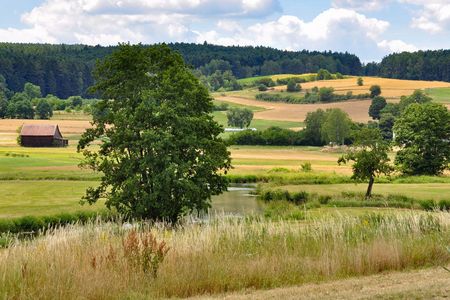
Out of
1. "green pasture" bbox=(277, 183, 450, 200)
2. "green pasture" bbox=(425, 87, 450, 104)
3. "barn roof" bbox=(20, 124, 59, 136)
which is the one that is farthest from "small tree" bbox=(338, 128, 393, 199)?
"green pasture" bbox=(425, 87, 450, 104)

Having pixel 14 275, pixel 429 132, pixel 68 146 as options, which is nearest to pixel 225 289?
pixel 14 275

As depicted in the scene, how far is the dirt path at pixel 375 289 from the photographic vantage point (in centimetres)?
1413

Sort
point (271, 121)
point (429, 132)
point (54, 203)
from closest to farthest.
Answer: point (54, 203) < point (429, 132) < point (271, 121)

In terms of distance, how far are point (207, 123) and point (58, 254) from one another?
22.0 m

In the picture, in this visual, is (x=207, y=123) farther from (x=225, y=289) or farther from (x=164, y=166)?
(x=225, y=289)

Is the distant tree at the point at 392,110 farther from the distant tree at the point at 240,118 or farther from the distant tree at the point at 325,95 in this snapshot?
the distant tree at the point at 325,95

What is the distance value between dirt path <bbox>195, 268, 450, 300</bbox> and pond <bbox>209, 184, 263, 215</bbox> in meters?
28.0

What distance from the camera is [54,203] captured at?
50.2 metres

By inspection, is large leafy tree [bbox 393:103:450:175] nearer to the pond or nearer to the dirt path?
the pond

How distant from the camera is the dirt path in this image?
14.1 m

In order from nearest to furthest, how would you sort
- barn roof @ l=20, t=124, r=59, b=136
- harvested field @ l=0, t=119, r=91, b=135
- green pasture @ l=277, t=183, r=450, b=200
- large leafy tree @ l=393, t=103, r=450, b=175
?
green pasture @ l=277, t=183, r=450, b=200, large leafy tree @ l=393, t=103, r=450, b=175, barn roof @ l=20, t=124, r=59, b=136, harvested field @ l=0, t=119, r=91, b=135

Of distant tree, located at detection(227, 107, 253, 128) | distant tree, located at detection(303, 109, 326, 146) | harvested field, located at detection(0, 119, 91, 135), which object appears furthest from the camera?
distant tree, located at detection(227, 107, 253, 128)

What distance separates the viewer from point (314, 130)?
5443 inches

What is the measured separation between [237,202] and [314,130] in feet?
280
